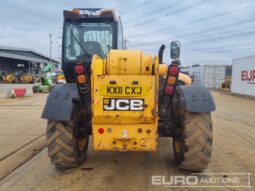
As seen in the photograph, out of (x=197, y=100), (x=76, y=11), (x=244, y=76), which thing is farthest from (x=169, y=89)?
(x=244, y=76)

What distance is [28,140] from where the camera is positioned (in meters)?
8.50

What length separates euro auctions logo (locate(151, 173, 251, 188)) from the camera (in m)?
5.11

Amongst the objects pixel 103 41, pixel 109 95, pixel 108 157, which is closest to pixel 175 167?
pixel 108 157

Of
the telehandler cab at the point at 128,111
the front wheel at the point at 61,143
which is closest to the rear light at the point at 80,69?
the telehandler cab at the point at 128,111

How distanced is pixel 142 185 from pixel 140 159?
1519 mm

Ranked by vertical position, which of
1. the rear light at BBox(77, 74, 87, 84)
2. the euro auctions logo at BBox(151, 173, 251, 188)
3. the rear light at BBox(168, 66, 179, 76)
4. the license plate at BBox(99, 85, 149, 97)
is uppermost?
the rear light at BBox(168, 66, 179, 76)

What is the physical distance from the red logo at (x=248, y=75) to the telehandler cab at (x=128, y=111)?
2056 cm

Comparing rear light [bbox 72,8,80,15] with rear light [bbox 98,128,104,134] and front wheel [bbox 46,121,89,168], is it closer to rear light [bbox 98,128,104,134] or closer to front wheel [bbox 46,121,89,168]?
front wheel [bbox 46,121,89,168]

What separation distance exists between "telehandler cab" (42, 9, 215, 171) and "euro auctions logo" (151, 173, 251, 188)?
0.20 metres

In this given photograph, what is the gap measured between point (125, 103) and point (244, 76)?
23.9m

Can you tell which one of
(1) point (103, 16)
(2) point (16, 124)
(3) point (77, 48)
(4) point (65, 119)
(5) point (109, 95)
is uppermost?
(1) point (103, 16)

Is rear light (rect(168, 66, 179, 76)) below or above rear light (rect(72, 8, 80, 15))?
below

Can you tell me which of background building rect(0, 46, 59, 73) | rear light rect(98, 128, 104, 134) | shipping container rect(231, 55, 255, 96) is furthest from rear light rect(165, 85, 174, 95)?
background building rect(0, 46, 59, 73)

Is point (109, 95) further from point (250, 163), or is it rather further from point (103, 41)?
point (250, 163)
